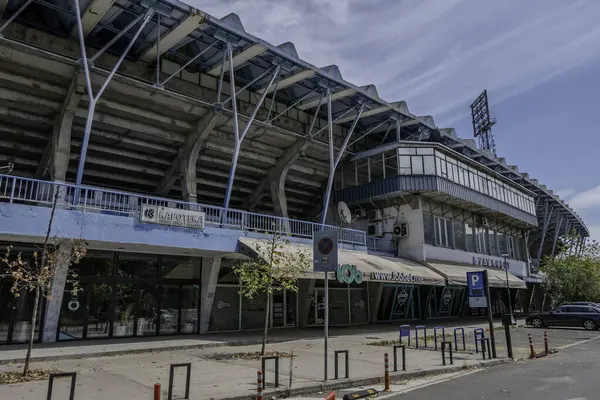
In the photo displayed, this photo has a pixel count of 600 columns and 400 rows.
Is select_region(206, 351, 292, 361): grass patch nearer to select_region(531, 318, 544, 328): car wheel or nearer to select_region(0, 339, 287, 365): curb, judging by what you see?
select_region(0, 339, 287, 365): curb

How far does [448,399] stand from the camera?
26.3ft

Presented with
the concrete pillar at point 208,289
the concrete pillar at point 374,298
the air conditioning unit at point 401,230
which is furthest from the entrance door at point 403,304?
the concrete pillar at point 208,289

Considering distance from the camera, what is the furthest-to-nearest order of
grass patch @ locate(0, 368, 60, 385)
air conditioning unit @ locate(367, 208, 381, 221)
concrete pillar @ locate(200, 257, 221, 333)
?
air conditioning unit @ locate(367, 208, 381, 221) < concrete pillar @ locate(200, 257, 221, 333) < grass patch @ locate(0, 368, 60, 385)

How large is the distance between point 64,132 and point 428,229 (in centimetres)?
2148

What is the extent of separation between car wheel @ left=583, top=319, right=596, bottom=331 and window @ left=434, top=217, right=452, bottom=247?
29.3ft

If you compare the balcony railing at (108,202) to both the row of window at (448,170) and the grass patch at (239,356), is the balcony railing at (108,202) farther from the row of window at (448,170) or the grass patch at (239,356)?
the row of window at (448,170)

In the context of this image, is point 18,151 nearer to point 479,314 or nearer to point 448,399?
point 448,399

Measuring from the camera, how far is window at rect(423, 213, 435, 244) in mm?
28078

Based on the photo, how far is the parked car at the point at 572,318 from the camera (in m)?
25.1

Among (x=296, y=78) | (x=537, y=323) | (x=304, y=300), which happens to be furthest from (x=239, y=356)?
(x=537, y=323)

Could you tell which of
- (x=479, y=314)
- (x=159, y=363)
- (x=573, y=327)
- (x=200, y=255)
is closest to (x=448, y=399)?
(x=159, y=363)

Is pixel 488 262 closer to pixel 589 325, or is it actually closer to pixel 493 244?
pixel 493 244

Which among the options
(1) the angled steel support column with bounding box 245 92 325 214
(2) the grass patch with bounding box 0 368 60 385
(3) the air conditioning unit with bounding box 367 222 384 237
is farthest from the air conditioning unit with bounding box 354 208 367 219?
(2) the grass patch with bounding box 0 368 60 385

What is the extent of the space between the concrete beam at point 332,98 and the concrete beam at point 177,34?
28.9 ft
